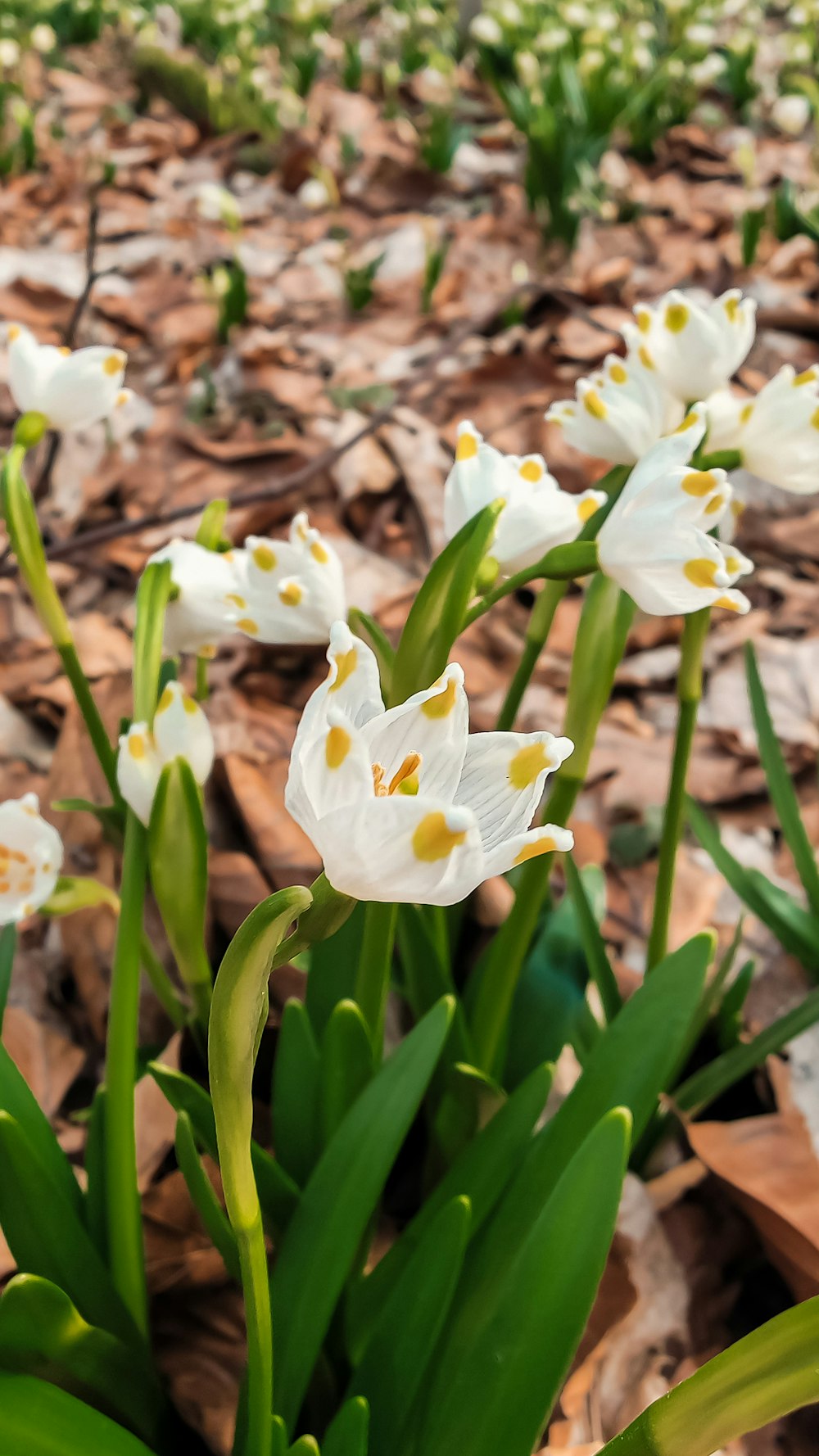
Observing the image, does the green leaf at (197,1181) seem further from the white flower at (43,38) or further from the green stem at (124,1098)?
the white flower at (43,38)

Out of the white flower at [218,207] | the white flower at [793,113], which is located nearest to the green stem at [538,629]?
the white flower at [218,207]

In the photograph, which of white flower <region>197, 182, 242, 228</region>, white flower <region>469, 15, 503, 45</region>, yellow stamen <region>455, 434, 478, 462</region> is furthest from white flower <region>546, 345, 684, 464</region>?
white flower <region>469, 15, 503, 45</region>

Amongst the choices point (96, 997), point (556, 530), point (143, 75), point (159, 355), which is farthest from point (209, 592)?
point (143, 75)

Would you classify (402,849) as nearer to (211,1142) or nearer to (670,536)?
(670,536)

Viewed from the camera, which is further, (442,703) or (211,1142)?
(211,1142)

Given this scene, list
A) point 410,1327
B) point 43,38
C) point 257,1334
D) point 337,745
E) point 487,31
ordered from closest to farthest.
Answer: point 337,745
point 257,1334
point 410,1327
point 487,31
point 43,38

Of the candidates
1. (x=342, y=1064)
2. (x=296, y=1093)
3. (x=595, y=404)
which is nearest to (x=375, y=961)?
(x=342, y=1064)

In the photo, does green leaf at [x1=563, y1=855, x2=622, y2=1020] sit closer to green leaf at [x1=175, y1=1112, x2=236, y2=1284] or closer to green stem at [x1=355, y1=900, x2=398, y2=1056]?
green stem at [x1=355, y1=900, x2=398, y2=1056]
